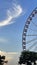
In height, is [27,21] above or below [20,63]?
above

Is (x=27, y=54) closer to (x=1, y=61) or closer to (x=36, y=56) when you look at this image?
(x=36, y=56)

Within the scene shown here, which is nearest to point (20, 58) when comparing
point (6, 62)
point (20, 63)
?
point (20, 63)

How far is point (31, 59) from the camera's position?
410 ft

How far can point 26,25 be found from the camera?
117 meters

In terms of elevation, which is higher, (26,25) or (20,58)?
(26,25)

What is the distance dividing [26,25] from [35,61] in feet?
60.3

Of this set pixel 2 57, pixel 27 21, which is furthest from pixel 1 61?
pixel 27 21

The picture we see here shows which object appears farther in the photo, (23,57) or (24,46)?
(23,57)

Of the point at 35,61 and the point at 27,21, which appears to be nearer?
the point at 27,21

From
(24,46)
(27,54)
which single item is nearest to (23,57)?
(27,54)

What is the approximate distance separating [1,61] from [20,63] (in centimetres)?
A: 1337

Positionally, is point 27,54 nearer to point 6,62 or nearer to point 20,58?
point 20,58

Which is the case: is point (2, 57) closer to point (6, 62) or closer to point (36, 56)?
point (6, 62)

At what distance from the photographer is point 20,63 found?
413 ft
